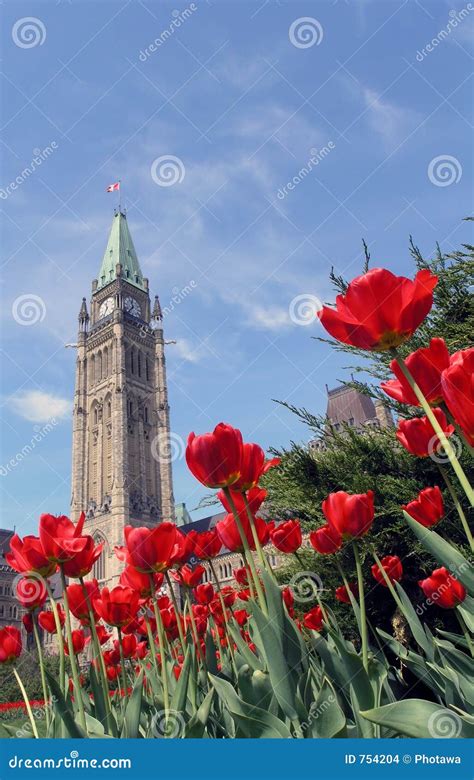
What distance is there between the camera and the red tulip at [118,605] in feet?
7.60

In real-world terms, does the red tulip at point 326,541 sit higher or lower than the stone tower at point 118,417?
lower

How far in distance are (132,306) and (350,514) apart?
63947mm

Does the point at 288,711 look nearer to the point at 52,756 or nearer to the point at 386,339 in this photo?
the point at 52,756

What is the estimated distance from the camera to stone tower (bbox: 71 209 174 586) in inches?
1955

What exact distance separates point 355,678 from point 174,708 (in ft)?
2.12

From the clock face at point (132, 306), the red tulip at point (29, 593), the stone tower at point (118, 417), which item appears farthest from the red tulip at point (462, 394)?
the clock face at point (132, 306)

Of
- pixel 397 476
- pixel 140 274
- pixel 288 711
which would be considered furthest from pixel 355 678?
pixel 140 274

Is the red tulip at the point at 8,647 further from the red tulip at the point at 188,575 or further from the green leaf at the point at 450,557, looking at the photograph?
the green leaf at the point at 450,557

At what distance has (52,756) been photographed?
1408 mm

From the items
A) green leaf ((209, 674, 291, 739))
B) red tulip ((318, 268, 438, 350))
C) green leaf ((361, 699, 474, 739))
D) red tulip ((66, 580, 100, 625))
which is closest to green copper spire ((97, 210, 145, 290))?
red tulip ((66, 580, 100, 625))

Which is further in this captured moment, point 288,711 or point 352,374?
point 352,374

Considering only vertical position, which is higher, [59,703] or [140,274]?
[140,274]

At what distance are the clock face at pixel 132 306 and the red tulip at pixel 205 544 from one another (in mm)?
61446

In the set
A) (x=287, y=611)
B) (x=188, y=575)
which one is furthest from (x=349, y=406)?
(x=287, y=611)
